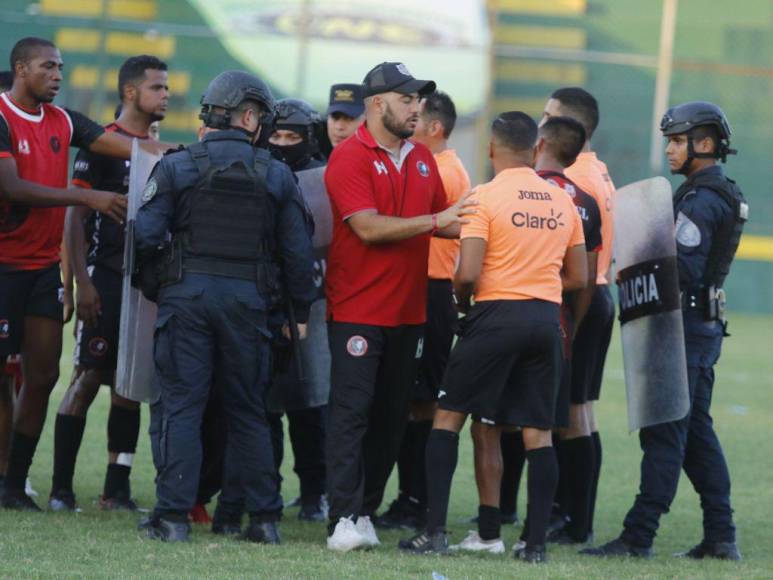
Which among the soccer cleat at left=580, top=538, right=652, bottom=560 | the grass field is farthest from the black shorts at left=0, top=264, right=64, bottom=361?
the soccer cleat at left=580, top=538, right=652, bottom=560

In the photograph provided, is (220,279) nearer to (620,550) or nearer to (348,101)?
(348,101)

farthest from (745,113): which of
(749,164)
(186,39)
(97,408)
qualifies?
(97,408)

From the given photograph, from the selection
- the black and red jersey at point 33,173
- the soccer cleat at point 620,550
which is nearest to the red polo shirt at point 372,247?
the soccer cleat at point 620,550

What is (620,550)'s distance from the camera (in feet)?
22.7

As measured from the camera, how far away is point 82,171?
299 inches

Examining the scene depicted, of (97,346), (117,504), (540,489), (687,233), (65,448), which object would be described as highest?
(687,233)

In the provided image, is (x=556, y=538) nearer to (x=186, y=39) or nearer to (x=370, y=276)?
(x=370, y=276)

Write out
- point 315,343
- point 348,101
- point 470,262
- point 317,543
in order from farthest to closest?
1. point 348,101
2. point 315,343
3. point 317,543
4. point 470,262

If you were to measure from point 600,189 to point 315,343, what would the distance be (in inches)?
68.9

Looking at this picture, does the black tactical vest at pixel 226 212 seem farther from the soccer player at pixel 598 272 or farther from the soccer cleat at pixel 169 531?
the soccer player at pixel 598 272

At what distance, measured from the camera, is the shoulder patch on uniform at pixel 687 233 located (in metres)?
6.97

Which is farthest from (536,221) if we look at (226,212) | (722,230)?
(226,212)

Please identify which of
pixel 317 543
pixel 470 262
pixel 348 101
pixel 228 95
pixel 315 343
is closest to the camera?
pixel 470 262

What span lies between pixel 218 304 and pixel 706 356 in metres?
2.46
